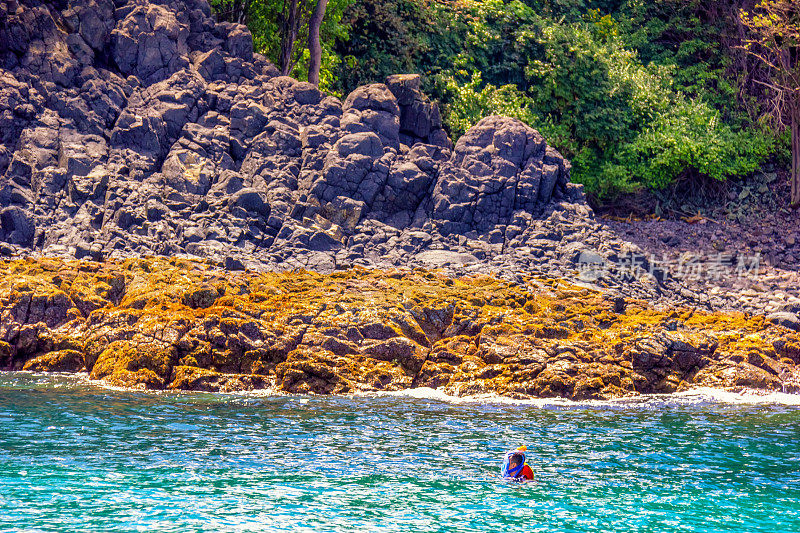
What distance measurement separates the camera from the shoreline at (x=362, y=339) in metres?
25.3

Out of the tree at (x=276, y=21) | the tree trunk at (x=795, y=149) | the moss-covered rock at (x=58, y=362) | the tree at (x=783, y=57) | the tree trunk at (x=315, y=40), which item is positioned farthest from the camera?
the tree trunk at (x=795, y=149)

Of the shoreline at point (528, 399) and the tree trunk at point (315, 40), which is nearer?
the shoreline at point (528, 399)

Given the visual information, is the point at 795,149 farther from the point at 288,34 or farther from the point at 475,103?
the point at 288,34

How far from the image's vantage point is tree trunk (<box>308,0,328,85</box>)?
4469 centimetres

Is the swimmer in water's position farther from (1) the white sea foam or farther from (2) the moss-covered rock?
(2) the moss-covered rock

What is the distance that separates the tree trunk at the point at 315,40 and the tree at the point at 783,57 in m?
22.1

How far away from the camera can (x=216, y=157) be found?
38.7 meters

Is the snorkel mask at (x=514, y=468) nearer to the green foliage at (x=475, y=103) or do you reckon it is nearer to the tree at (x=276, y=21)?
the green foliage at (x=475, y=103)

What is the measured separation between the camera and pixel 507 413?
22719 mm

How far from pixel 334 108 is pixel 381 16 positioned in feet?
36.5

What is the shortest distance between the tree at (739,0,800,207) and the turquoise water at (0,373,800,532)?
27.9m

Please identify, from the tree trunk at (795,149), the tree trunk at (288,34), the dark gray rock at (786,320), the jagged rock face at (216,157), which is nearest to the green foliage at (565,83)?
the tree trunk at (288,34)

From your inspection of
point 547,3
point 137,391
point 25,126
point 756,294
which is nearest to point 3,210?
point 25,126

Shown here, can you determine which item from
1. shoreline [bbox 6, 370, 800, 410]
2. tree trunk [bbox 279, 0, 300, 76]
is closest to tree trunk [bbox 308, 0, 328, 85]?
tree trunk [bbox 279, 0, 300, 76]
